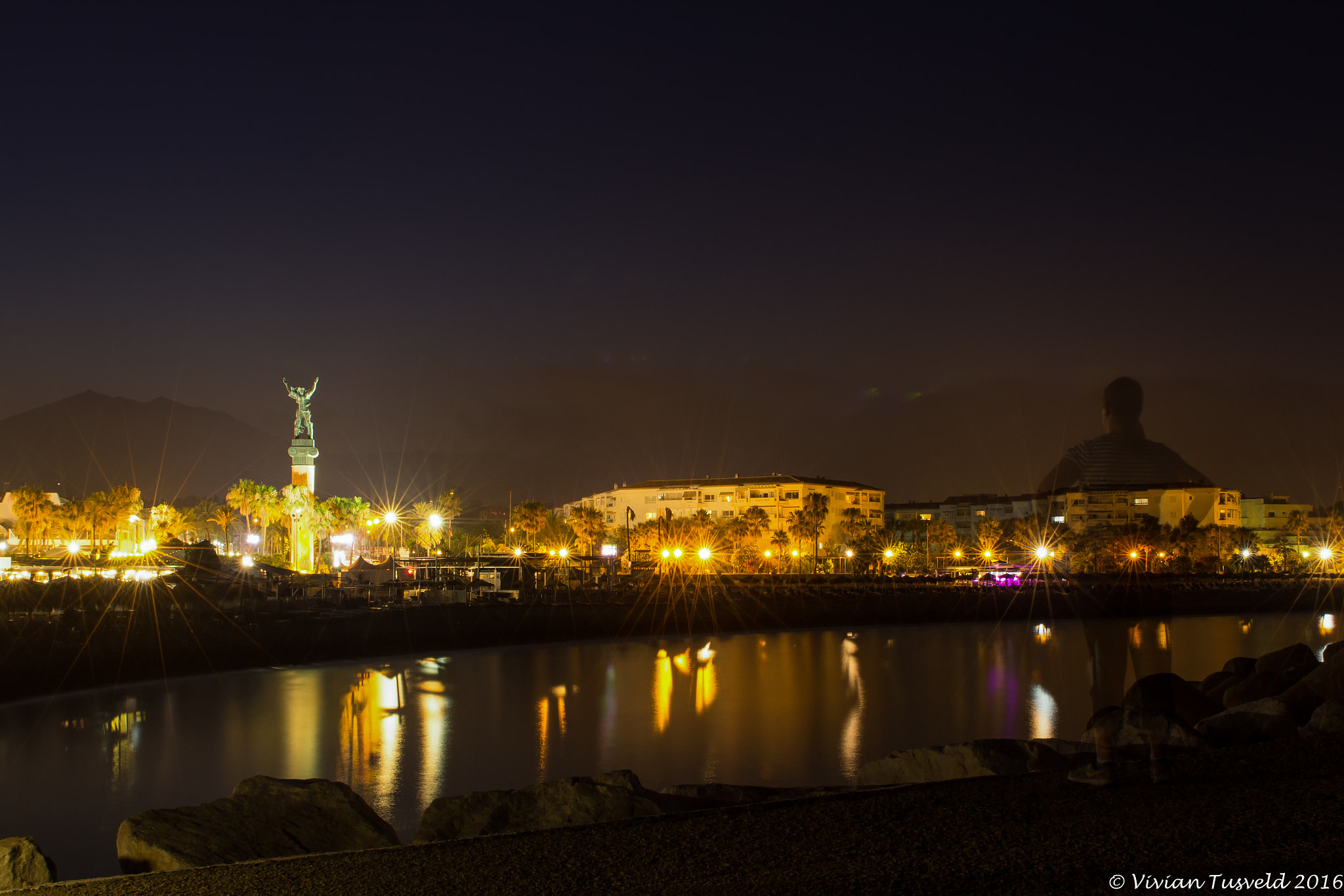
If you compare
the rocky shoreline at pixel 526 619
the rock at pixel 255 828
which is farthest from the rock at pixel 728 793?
the rocky shoreline at pixel 526 619

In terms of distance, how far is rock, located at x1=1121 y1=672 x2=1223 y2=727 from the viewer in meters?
10.6

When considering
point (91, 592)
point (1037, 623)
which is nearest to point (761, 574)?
point (1037, 623)

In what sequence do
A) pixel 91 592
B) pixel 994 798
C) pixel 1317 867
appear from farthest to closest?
pixel 91 592 → pixel 994 798 → pixel 1317 867

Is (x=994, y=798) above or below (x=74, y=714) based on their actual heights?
above

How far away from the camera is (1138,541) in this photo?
301ft

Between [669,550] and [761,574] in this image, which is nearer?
[761,574]

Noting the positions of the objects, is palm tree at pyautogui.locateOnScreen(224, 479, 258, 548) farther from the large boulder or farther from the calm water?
the large boulder

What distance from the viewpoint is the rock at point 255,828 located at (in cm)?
791

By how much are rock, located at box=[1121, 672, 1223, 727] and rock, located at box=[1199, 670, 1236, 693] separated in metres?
3.11

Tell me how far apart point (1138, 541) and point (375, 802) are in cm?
8996

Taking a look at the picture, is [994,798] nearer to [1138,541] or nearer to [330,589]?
[330,589]

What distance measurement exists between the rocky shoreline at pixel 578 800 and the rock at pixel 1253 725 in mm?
15

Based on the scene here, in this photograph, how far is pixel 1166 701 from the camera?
1335 centimetres

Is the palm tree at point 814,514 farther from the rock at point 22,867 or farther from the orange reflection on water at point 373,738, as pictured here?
the rock at point 22,867
